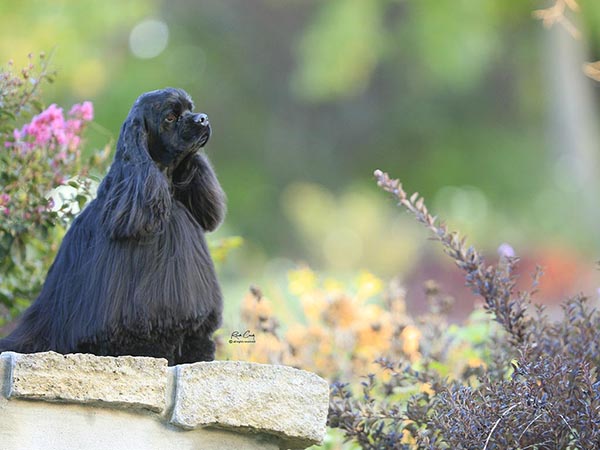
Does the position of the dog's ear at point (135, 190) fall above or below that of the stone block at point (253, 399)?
above

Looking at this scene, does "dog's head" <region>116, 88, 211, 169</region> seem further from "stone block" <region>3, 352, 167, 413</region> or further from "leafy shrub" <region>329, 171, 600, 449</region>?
"leafy shrub" <region>329, 171, 600, 449</region>

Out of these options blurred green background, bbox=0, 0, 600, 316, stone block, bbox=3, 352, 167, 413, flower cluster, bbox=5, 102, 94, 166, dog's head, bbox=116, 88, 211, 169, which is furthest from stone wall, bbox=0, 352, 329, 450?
blurred green background, bbox=0, 0, 600, 316

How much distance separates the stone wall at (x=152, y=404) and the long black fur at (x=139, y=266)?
7.2 inches

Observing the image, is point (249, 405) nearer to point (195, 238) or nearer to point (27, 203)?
point (195, 238)

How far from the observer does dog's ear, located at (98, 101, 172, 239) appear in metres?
2.72

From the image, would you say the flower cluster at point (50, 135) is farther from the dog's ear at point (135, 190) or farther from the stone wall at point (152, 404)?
the stone wall at point (152, 404)

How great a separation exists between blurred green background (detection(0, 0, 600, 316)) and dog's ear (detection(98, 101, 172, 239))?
28.9ft

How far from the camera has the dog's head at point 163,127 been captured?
2801mm

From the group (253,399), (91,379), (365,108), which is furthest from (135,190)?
(365,108)

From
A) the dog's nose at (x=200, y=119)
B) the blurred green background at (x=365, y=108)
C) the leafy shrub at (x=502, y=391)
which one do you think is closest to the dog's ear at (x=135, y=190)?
the dog's nose at (x=200, y=119)

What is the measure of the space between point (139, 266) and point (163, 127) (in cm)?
37

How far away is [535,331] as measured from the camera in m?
3.53

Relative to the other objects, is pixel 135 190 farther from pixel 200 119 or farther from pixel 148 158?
pixel 200 119

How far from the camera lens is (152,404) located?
2.60 m
